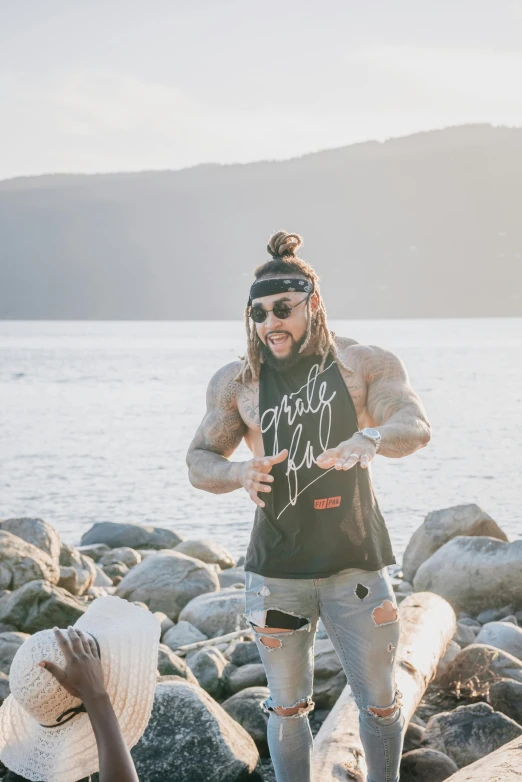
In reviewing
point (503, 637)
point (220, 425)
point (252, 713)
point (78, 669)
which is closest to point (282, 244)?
point (220, 425)

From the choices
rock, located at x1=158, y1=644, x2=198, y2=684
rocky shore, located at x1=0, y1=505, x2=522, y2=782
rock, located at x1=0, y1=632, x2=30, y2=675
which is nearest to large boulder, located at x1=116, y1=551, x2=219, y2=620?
rocky shore, located at x1=0, y1=505, x2=522, y2=782

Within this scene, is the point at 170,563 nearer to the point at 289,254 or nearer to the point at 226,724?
the point at 226,724

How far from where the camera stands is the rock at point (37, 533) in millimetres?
12891

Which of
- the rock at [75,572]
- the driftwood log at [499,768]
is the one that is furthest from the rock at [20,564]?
the driftwood log at [499,768]

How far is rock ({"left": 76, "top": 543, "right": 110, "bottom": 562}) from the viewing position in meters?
15.8

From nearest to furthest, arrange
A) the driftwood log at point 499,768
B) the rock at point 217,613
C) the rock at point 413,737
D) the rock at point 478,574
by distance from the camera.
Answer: the driftwood log at point 499,768 < the rock at point 413,737 < the rock at point 217,613 < the rock at point 478,574

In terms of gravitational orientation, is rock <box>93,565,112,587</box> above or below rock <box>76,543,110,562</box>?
above

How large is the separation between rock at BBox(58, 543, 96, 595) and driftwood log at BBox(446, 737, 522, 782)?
7734mm

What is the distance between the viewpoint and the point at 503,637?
8.88m

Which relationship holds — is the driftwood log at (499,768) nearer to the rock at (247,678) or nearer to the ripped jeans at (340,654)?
the ripped jeans at (340,654)

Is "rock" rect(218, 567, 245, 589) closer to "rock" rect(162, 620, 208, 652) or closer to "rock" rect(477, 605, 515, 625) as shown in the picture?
"rock" rect(162, 620, 208, 652)

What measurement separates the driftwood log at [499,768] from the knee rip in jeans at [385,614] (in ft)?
2.55

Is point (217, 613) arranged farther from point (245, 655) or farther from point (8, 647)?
point (8, 647)

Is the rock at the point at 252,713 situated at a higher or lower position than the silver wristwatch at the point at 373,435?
lower
